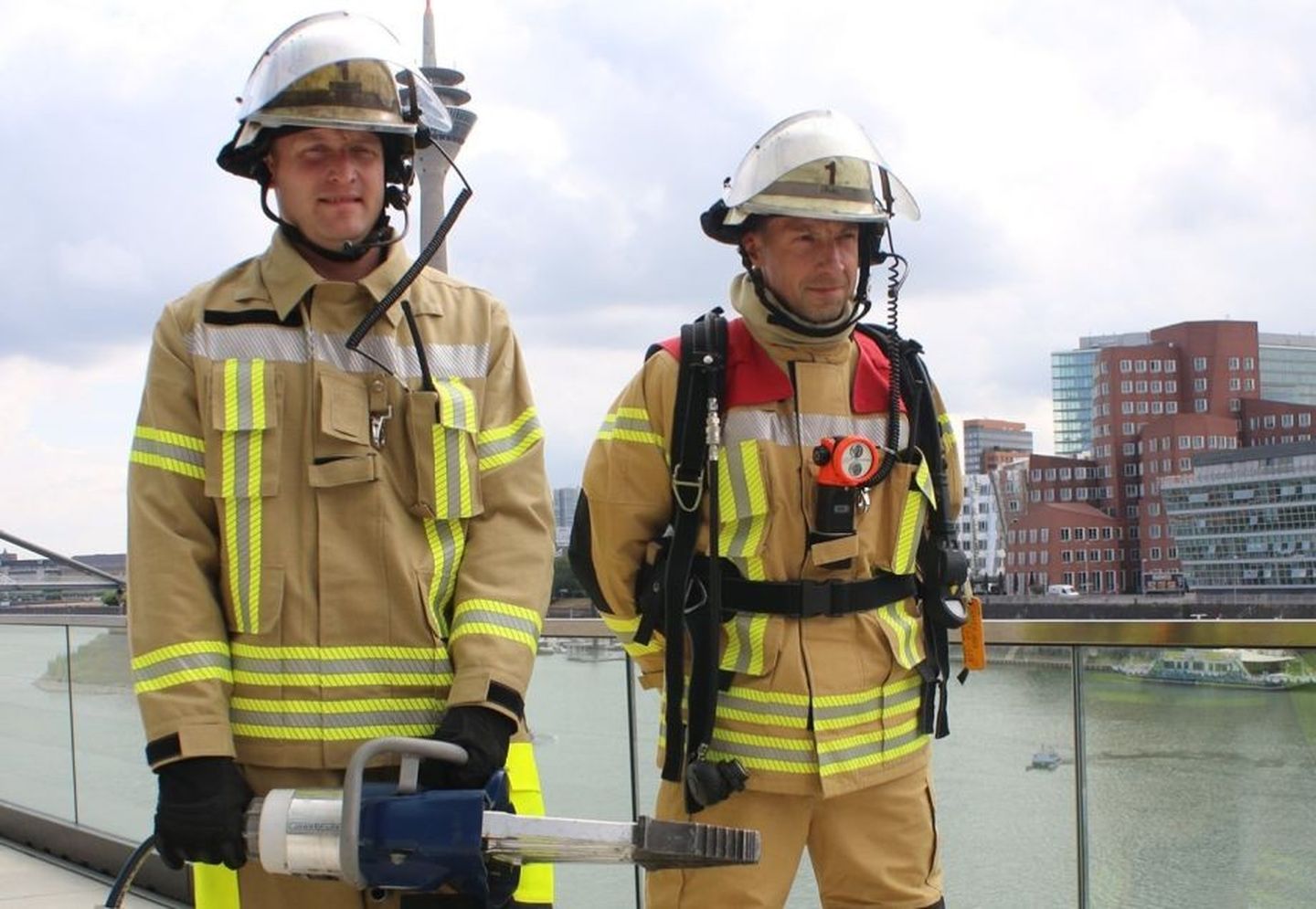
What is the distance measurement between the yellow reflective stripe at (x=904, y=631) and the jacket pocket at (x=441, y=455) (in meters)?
0.88

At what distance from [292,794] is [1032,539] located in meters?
69.3

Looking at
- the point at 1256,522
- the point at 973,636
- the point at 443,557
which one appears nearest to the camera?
the point at 443,557

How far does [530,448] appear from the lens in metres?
2.43

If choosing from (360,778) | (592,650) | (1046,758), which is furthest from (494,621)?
(592,650)

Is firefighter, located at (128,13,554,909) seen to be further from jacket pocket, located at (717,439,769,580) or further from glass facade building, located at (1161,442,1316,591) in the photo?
glass facade building, located at (1161,442,1316,591)

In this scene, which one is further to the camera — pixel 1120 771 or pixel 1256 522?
pixel 1256 522

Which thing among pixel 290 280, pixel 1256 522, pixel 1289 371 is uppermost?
pixel 1289 371

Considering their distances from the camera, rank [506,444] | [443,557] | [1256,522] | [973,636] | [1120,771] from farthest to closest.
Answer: [1256,522]
[1120,771]
[973,636]
[506,444]
[443,557]

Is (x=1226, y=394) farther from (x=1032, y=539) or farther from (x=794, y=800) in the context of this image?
(x=794, y=800)

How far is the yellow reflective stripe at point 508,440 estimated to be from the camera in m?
2.36

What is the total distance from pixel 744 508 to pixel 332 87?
1.06m

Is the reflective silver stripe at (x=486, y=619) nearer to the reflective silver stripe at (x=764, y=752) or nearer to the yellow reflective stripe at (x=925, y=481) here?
the reflective silver stripe at (x=764, y=752)

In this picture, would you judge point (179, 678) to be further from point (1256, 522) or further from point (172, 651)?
point (1256, 522)

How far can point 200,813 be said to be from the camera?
2.04 m
